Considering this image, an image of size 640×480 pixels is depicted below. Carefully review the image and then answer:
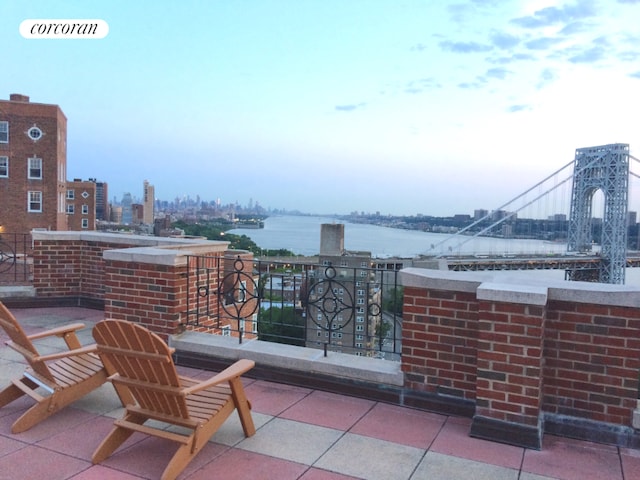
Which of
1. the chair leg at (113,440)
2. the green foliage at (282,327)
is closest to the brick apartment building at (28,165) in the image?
the green foliage at (282,327)

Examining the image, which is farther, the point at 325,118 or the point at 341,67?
the point at 325,118

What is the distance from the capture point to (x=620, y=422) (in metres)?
3.53

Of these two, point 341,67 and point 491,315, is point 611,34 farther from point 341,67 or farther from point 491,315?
point 491,315

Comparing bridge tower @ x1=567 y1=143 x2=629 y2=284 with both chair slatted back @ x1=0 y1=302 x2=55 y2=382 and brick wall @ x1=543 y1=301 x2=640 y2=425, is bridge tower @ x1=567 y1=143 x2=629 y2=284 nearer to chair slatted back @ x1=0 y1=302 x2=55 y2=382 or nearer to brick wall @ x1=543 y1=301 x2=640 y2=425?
brick wall @ x1=543 y1=301 x2=640 y2=425

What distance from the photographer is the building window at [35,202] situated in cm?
3569

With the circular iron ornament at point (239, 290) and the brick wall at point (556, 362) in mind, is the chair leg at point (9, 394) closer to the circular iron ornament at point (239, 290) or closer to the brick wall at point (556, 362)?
the circular iron ornament at point (239, 290)

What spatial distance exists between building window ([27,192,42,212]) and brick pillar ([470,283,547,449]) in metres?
38.6

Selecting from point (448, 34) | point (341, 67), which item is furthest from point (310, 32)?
point (448, 34)

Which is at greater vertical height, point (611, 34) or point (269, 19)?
point (611, 34)

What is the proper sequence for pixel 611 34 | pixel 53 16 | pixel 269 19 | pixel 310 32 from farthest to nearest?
1. pixel 611 34
2. pixel 310 32
3. pixel 269 19
4. pixel 53 16

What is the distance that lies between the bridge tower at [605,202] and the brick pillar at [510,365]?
47492 millimetres

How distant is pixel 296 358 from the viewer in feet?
15.0

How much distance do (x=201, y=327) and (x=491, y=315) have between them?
3.25 meters

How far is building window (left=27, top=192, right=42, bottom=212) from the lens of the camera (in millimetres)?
35688
